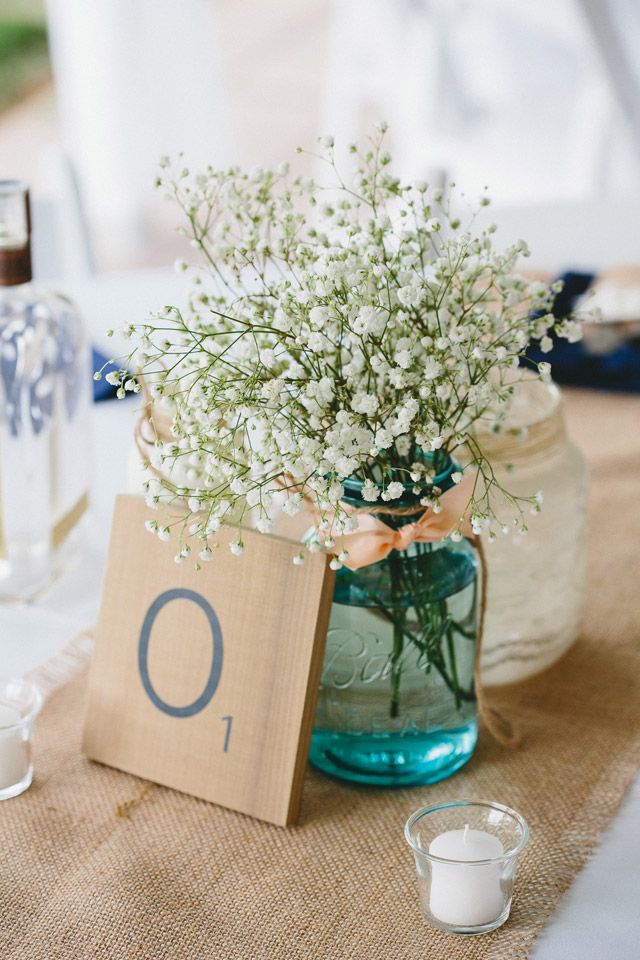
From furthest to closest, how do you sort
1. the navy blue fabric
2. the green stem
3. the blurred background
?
the blurred background
the navy blue fabric
the green stem

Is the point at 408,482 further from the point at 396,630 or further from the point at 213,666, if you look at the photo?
the point at 213,666

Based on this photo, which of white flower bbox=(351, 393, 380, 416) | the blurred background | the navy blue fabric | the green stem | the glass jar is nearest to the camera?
white flower bbox=(351, 393, 380, 416)

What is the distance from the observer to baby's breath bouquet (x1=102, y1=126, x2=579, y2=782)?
792 millimetres

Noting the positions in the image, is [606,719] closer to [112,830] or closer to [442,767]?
[442,767]

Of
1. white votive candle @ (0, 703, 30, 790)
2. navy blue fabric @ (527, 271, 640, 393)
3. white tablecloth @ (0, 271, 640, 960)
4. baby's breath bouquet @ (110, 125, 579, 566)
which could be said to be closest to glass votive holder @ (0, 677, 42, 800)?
white votive candle @ (0, 703, 30, 790)

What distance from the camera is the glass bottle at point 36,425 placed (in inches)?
48.3

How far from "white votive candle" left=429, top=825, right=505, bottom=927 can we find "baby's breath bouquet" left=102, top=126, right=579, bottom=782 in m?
0.15

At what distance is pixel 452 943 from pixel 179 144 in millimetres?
3353

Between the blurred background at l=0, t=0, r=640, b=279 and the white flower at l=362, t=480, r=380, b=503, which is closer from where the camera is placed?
the white flower at l=362, t=480, r=380, b=503

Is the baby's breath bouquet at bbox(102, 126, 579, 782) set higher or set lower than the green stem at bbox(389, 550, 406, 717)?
higher

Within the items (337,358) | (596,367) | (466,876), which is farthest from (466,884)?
(596,367)

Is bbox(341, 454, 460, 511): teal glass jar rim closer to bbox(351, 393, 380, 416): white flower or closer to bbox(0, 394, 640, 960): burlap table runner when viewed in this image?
bbox(351, 393, 380, 416): white flower

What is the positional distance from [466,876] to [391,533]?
0.84 feet

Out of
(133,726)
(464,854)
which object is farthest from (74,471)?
(464,854)
